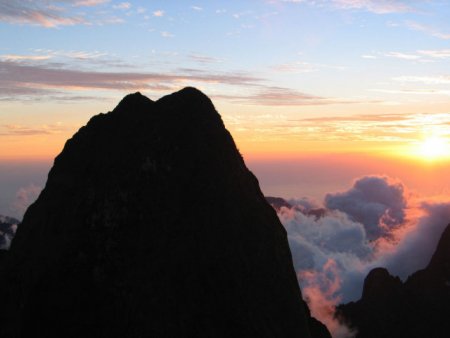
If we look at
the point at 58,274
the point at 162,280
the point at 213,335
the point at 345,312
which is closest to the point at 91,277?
the point at 58,274

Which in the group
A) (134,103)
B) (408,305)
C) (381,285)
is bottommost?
(408,305)

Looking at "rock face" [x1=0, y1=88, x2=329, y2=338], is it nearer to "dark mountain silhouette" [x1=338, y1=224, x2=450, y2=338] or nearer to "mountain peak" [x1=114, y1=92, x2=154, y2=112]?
"mountain peak" [x1=114, y1=92, x2=154, y2=112]

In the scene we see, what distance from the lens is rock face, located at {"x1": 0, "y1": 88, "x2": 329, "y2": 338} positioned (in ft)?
103

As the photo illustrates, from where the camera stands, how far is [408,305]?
121 metres

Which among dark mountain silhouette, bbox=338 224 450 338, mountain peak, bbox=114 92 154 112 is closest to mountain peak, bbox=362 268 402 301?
dark mountain silhouette, bbox=338 224 450 338

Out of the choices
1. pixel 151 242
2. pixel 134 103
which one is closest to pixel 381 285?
pixel 134 103

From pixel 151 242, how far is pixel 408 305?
349 feet

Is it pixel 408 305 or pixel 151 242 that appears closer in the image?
pixel 151 242

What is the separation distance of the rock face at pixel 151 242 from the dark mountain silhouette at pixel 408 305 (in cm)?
8793

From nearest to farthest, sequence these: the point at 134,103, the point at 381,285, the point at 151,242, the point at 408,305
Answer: the point at 151,242, the point at 134,103, the point at 408,305, the point at 381,285

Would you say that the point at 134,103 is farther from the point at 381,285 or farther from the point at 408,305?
the point at 381,285

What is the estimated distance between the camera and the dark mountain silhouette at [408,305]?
370ft

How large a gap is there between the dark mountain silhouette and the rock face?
87929mm

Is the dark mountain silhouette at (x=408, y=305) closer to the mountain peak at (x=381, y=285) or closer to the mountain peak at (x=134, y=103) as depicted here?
the mountain peak at (x=381, y=285)
